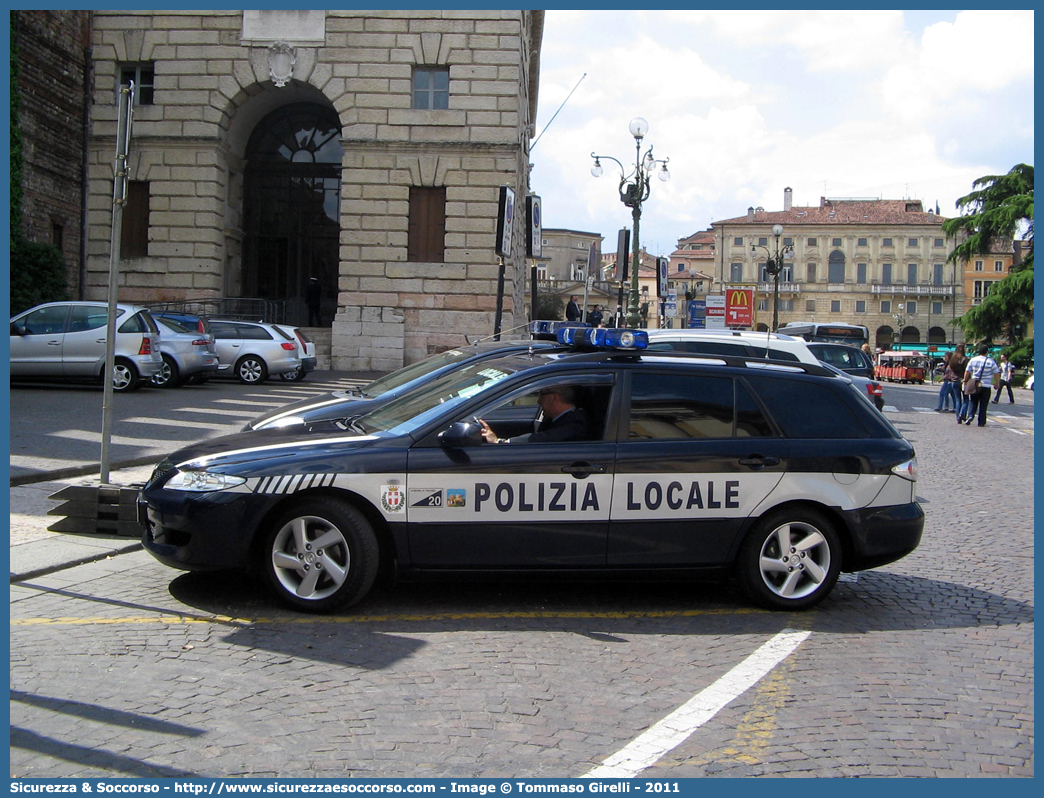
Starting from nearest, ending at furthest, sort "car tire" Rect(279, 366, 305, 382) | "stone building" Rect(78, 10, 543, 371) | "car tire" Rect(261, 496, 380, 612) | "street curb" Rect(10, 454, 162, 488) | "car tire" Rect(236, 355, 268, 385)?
"car tire" Rect(261, 496, 380, 612) < "street curb" Rect(10, 454, 162, 488) < "car tire" Rect(236, 355, 268, 385) < "car tire" Rect(279, 366, 305, 382) < "stone building" Rect(78, 10, 543, 371)

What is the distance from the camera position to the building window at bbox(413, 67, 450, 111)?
31.6 m

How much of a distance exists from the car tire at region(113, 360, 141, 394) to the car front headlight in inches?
556

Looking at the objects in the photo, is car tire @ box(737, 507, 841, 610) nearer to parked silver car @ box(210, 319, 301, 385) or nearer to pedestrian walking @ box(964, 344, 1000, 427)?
pedestrian walking @ box(964, 344, 1000, 427)

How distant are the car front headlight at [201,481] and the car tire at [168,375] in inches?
611

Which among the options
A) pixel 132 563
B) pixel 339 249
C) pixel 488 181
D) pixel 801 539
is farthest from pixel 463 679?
pixel 339 249

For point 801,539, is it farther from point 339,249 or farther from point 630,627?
point 339,249

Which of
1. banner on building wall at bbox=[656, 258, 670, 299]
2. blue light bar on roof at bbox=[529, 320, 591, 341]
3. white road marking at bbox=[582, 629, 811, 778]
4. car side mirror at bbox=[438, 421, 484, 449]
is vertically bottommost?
white road marking at bbox=[582, 629, 811, 778]

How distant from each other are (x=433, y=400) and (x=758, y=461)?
202 cm

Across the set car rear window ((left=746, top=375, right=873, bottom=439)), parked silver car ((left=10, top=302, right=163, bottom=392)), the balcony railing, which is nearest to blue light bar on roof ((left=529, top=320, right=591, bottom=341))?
car rear window ((left=746, top=375, right=873, bottom=439))

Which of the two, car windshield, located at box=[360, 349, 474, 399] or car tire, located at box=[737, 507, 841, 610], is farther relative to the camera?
car windshield, located at box=[360, 349, 474, 399]

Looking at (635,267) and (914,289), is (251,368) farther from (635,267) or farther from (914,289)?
(914,289)

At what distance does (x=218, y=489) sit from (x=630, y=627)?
2454 millimetres

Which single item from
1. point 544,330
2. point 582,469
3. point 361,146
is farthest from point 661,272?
point 582,469

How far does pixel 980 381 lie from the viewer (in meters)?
23.6
